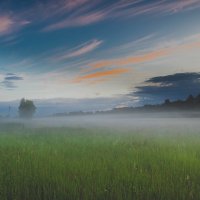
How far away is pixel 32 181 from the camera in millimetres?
5793

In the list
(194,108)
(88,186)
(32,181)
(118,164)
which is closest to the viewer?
(88,186)

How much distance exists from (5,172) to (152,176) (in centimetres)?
334

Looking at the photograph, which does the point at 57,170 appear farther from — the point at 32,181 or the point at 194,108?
the point at 194,108

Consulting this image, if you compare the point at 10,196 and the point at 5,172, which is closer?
the point at 10,196

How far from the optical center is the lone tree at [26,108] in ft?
497

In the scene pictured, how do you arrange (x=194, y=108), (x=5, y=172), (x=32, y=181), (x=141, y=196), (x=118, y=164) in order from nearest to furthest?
(x=141, y=196) → (x=32, y=181) → (x=5, y=172) → (x=118, y=164) → (x=194, y=108)

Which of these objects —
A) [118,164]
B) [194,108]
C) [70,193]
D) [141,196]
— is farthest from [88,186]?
[194,108]

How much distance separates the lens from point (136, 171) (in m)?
6.67

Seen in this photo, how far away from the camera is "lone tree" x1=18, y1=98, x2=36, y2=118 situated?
151375 millimetres

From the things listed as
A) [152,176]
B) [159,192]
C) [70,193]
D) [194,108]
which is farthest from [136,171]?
[194,108]

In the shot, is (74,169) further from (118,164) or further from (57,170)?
(118,164)

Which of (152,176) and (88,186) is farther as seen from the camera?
(152,176)

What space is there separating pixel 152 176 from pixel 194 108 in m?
80.8

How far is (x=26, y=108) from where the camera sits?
154 m
